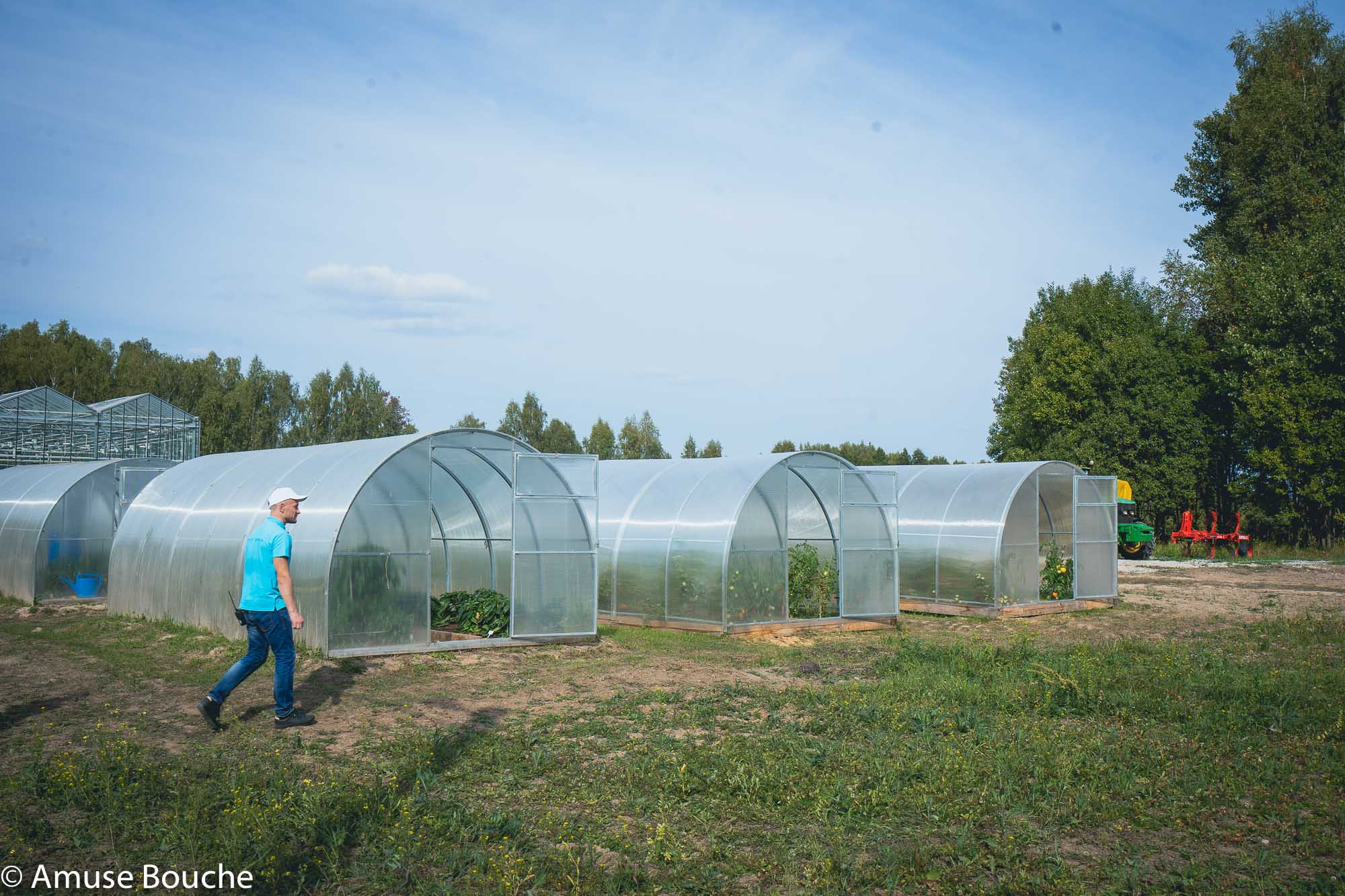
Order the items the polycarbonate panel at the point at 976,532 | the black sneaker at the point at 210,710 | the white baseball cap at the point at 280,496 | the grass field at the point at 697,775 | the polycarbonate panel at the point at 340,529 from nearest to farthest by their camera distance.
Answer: the grass field at the point at 697,775 → the black sneaker at the point at 210,710 → the white baseball cap at the point at 280,496 → the polycarbonate panel at the point at 340,529 → the polycarbonate panel at the point at 976,532

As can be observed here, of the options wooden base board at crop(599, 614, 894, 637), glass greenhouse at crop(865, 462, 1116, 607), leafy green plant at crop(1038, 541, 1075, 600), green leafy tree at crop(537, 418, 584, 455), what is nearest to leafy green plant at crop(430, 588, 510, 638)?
wooden base board at crop(599, 614, 894, 637)

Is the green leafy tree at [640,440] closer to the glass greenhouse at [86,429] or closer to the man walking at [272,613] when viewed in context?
the glass greenhouse at [86,429]

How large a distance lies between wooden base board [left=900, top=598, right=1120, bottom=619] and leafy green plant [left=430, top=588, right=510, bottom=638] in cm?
992

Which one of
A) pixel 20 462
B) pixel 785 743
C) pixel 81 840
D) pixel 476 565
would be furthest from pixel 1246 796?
pixel 20 462

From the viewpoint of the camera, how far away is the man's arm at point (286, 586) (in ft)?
30.2

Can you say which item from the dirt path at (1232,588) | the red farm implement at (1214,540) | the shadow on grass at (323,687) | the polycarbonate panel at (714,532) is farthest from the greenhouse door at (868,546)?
the red farm implement at (1214,540)

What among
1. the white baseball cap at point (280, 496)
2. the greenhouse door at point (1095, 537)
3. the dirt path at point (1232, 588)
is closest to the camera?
the white baseball cap at point (280, 496)

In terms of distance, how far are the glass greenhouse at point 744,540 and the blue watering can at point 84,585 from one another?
443 inches

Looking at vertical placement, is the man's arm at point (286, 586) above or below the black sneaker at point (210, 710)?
above

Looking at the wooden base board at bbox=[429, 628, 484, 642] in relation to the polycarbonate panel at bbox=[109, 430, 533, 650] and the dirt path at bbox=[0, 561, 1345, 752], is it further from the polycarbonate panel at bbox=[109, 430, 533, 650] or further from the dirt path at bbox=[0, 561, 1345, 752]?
the polycarbonate panel at bbox=[109, 430, 533, 650]

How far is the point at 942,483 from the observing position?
883 inches

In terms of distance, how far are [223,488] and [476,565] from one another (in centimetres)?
451

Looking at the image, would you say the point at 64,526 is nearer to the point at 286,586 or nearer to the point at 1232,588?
the point at 286,586

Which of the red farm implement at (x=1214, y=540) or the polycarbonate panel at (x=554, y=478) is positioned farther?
the red farm implement at (x=1214, y=540)
